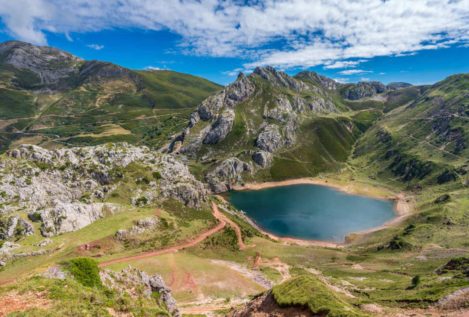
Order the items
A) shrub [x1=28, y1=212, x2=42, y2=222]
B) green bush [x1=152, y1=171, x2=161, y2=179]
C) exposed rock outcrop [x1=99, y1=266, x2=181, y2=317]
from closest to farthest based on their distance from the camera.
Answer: exposed rock outcrop [x1=99, y1=266, x2=181, y2=317] < shrub [x1=28, y1=212, x2=42, y2=222] < green bush [x1=152, y1=171, x2=161, y2=179]

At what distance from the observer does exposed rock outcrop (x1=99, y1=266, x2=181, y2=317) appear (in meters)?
35.4

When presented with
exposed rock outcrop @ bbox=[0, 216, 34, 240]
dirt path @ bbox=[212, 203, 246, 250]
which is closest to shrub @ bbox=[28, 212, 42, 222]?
exposed rock outcrop @ bbox=[0, 216, 34, 240]

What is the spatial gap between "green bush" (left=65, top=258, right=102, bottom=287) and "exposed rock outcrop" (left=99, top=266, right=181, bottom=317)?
1.26 meters

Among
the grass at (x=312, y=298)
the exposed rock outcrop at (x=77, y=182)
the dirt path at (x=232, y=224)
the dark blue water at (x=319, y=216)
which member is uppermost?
the exposed rock outcrop at (x=77, y=182)

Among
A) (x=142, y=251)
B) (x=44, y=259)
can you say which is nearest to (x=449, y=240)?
(x=142, y=251)

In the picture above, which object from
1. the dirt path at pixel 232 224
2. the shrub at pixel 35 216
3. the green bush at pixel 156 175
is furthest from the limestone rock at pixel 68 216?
the dirt path at pixel 232 224

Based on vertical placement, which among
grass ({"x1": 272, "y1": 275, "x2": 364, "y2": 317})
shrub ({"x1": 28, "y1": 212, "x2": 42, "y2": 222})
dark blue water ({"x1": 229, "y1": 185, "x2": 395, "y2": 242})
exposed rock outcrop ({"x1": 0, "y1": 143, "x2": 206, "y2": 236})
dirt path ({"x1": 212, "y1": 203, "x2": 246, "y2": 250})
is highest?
exposed rock outcrop ({"x1": 0, "y1": 143, "x2": 206, "y2": 236})

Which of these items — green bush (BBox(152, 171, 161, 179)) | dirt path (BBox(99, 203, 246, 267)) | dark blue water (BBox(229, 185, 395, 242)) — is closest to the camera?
dirt path (BBox(99, 203, 246, 267))

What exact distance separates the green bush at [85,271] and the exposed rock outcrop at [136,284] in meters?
1.26

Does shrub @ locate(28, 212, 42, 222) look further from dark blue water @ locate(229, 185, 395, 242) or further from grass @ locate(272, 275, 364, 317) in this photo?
dark blue water @ locate(229, 185, 395, 242)

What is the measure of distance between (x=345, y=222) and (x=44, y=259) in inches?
5332

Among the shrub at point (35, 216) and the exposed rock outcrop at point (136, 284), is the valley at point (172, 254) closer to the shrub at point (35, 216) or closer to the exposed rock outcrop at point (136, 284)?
the exposed rock outcrop at point (136, 284)

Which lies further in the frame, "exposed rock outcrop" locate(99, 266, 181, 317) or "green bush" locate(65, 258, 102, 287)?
"exposed rock outcrop" locate(99, 266, 181, 317)

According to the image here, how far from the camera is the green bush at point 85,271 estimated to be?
32.1 m
